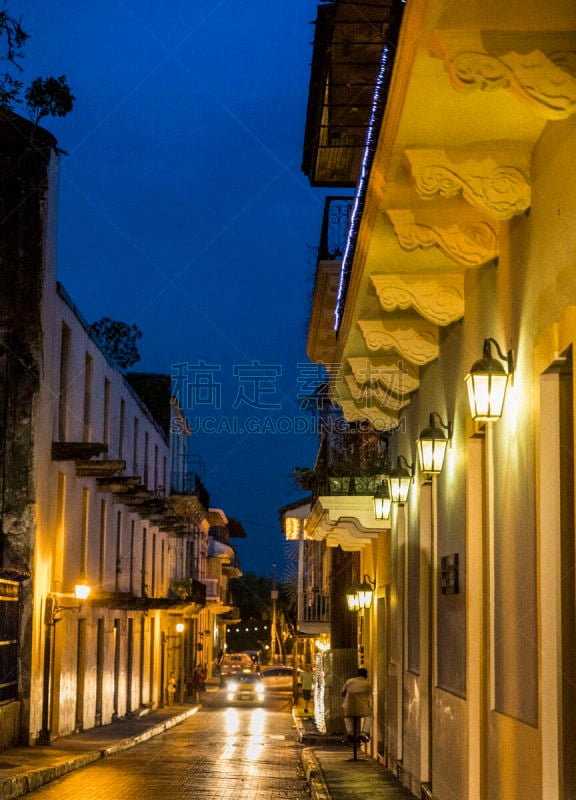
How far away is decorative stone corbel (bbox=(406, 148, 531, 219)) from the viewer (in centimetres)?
727

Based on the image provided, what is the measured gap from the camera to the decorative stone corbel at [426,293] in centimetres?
998

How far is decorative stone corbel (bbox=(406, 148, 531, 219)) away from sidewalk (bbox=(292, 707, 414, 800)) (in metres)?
7.37

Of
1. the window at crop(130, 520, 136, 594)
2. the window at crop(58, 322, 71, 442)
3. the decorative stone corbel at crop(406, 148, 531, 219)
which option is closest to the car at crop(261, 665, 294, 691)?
the window at crop(130, 520, 136, 594)

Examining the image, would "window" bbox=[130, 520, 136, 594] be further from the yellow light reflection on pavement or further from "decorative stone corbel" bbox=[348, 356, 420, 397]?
"decorative stone corbel" bbox=[348, 356, 420, 397]

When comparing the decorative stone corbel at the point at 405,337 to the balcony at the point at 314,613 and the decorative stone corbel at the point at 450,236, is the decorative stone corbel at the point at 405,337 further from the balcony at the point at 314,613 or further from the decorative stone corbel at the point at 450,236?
the balcony at the point at 314,613

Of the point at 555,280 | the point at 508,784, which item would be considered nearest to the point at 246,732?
the point at 508,784

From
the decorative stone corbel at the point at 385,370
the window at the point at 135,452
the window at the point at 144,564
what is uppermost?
the window at the point at 135,452

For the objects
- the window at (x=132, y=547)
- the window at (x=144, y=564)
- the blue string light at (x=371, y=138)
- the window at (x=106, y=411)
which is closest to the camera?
the blue string light at (x=371, y=138)

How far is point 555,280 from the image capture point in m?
6.45

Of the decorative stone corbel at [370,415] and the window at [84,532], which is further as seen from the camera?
the window at [84,532]

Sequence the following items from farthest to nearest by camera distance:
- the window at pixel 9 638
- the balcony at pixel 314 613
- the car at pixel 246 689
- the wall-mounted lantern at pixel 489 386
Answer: the car at pixel 246 689, the balcony at pixel 314 613, the window at pixel 9 638, the wall-mounted lantern at pixel 489 386

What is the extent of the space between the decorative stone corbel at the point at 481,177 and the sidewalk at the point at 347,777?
290 inches

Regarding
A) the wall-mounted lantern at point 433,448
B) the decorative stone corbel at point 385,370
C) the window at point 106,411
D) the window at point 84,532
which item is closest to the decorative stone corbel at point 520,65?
the wall-mounted lantern at point 433,448

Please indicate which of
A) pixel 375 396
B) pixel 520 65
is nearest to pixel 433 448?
pixel 375 396
